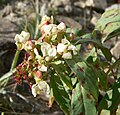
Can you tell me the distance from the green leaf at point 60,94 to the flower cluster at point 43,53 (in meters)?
0.06

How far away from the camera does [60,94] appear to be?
1.48 m

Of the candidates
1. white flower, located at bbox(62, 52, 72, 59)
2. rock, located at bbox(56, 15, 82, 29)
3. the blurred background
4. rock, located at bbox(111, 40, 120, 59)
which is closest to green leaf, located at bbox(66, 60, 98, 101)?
white flower, located at bbox(62, 52, 72, 59)

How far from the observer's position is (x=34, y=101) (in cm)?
244

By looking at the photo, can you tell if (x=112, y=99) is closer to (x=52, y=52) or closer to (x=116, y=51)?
(x=52, y=52)

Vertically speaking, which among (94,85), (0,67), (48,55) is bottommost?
(0,67)

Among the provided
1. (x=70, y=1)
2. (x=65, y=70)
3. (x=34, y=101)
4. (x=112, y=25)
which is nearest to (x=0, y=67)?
(x=34, y=101)

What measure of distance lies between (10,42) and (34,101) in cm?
50

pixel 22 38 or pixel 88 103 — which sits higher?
pixel 22 38

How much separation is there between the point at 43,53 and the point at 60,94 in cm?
21

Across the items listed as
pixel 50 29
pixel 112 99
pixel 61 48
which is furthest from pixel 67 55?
pixel 112 99

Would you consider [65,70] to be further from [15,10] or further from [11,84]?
[15,10]

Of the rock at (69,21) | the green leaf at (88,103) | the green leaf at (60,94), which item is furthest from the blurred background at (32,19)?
the green leaf at (88,103)

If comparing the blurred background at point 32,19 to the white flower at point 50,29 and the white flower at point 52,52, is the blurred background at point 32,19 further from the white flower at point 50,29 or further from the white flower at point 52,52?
the white flower at point 52,52

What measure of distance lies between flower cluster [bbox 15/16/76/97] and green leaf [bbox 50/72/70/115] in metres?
0.06
